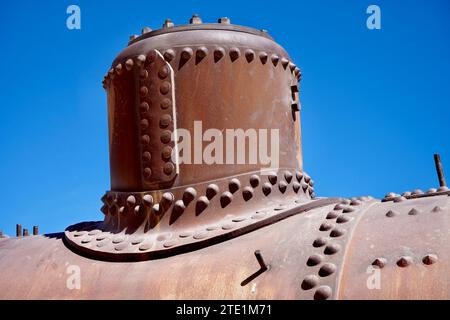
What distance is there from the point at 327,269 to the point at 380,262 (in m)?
0.21

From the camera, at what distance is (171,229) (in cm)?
271

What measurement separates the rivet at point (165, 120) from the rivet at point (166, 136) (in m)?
0.04

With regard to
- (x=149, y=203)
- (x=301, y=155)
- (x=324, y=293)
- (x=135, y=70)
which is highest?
(x=135, y=70)

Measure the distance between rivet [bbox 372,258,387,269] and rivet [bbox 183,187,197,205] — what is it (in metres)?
1.19

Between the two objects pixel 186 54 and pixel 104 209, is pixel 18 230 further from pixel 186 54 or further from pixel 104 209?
pixel 186 54

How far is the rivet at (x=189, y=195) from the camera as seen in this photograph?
8.93 feet

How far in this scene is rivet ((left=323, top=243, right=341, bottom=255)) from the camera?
1.97 metres

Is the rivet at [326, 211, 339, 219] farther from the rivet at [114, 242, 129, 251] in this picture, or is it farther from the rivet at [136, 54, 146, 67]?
the rivet at [136, 54, 146, 67]

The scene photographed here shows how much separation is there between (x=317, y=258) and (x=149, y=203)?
3.89 ft

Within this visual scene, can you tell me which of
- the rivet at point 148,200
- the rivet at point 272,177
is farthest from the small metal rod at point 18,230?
the rivet at point 272,177

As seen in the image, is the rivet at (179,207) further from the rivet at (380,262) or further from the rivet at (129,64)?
the rivet at (380,262)
